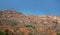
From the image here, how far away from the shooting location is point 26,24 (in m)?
16.3

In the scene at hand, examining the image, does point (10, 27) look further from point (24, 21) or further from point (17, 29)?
point (24, 21)

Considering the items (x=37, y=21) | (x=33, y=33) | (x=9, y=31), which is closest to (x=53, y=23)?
(x=37, y=21)

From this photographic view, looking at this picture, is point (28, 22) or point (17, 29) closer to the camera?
point (17, 29)

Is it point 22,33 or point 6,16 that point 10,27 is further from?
point 6,16

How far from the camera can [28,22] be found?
55.8ft

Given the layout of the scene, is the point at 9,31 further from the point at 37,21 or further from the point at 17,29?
the point at 37,21

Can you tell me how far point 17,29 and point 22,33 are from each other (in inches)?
21.7

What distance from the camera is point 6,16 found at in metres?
17.1

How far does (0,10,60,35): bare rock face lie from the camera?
1491 centimetres

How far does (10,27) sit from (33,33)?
4.76 feet

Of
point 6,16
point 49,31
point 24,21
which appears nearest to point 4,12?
point 6,16

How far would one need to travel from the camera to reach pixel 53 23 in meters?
17.0

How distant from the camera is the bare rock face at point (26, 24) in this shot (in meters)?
14.9

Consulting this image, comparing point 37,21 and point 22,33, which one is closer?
point 22,33
